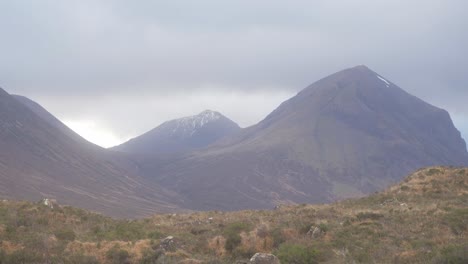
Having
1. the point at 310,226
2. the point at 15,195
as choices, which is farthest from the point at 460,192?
the point at 15,195

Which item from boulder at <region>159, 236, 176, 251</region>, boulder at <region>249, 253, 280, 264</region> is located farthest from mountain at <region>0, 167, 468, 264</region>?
boulder at <region>249, 253, 280, 264</region>

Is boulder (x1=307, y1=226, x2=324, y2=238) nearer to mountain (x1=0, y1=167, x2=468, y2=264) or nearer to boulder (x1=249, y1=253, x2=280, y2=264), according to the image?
mountain (x1=0, y1=167, x2=468, y2=264)

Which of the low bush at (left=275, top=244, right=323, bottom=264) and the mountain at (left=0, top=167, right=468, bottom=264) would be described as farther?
the mountain at (left=0, top=167, right=468, bottom=264)

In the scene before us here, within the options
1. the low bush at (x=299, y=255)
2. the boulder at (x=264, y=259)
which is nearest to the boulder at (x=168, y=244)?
the low bush at (x=299, y=255)

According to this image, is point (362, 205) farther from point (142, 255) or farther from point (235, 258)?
point (142, 255)

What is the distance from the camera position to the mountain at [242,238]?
1961cm

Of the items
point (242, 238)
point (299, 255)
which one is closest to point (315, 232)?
point (242, 238)

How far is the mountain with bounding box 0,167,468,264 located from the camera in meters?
19.6

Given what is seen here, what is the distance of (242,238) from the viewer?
79.1ft

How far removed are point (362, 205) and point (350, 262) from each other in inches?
789

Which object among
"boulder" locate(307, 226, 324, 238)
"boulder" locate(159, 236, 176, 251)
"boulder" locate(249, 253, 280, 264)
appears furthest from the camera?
"boulder" locate(307, 226, 324, 238)

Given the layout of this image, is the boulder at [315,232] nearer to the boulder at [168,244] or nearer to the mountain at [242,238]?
the mountain at [242,238]

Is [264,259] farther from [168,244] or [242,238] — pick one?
[168,244]

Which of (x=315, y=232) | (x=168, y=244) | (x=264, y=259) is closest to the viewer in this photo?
(x=264, y=259)
